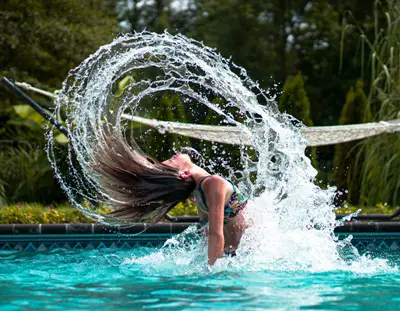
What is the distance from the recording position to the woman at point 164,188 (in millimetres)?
4543

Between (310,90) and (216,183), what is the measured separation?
15949mm

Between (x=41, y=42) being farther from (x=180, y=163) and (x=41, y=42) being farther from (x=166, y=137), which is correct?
(x=180, y=163)

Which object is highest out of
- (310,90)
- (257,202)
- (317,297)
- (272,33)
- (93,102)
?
(272,33)

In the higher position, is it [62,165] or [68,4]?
[68,4]

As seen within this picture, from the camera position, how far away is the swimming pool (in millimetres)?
3834

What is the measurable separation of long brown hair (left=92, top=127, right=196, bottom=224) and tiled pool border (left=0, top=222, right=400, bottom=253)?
1.65 m

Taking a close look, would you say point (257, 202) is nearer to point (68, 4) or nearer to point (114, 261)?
point (114, 261)

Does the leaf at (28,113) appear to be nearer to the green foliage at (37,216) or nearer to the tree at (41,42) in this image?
the tree at (41,42)

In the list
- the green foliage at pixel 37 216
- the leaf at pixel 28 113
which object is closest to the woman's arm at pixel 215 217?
the green foliage at pixel 37 216

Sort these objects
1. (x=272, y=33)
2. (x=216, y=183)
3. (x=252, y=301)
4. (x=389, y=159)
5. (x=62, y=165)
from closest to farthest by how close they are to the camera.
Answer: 1. (x=252, y=301)
2. (x=216, y=183)
3. (x=389, y=159)
4. (x=62, y=165)
5. (x=272, y=33)

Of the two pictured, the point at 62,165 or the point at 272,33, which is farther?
the point at 272,33

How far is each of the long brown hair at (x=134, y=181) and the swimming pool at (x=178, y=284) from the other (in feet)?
1.47

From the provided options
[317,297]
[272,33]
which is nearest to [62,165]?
[317,297]

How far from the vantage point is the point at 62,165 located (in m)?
10.8
